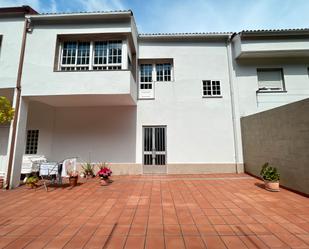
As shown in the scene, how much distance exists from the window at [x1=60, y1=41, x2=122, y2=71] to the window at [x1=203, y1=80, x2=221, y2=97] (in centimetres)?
479

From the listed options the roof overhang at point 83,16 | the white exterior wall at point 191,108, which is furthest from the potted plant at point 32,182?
the roof overhang at point 83,16

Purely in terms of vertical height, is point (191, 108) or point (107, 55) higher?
point (107, 55)

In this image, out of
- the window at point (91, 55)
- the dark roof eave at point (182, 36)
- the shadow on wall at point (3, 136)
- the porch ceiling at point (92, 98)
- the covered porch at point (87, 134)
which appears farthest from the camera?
the dark roof eave at point (182, 36)

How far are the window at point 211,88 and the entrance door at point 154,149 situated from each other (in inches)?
124

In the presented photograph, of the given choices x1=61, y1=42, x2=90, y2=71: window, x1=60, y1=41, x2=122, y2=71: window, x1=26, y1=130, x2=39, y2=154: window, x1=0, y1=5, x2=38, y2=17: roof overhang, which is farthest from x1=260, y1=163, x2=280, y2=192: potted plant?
x1=0, y1=5, x2=38, y2=17: roof overhang

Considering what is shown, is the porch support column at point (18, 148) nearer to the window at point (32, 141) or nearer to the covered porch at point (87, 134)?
the covered porch at point (87, 134)

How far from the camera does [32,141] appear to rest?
30.7ft

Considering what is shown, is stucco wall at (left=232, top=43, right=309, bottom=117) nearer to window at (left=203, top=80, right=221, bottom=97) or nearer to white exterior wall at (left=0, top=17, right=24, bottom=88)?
window at (left=203, top=80, right=221, bottom=97)

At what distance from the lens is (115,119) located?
911 cm

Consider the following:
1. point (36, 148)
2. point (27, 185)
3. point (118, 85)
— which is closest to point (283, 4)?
point (118, 85)

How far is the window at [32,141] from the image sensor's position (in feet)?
30.4

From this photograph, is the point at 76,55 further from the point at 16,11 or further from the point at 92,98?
the point at 16,11

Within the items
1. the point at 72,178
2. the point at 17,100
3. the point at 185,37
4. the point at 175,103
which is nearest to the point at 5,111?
the point at 17,100

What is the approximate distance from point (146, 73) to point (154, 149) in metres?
4.38
